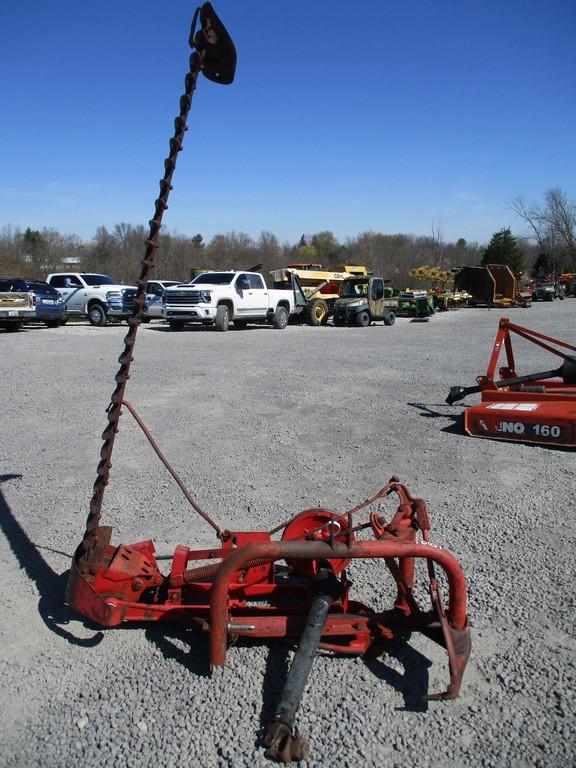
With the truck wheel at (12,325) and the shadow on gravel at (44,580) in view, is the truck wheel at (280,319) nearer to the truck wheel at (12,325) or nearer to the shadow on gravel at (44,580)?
the truck wheel at (12,325)

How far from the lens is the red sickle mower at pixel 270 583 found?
99.4 inches

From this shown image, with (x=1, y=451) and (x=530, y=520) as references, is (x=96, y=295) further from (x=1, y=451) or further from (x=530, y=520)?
(x=530, y=520)

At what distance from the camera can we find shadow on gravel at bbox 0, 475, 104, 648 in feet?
9.91

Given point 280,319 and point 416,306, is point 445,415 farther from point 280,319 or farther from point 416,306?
point 416,306

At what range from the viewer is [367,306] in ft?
77.7

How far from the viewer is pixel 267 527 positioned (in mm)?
4160

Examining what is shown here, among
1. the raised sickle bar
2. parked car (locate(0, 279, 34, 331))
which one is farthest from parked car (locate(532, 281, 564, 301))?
the raised sickle bar

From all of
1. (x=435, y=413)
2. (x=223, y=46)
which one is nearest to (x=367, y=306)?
(x=435, y=413)

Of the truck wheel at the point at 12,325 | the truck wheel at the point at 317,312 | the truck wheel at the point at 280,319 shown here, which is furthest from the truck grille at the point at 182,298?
the truck wheel at the point at 317,312

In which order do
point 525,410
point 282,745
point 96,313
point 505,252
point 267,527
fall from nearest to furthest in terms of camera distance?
point 282,745, point 267,527, point 525,410, point 96,313, point 505,252

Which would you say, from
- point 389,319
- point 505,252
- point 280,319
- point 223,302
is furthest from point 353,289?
point 505,252

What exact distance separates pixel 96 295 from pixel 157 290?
445cm

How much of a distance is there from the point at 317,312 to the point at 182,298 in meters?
6.71

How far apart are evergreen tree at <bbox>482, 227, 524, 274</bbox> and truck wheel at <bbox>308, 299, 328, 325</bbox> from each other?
1700 inches
